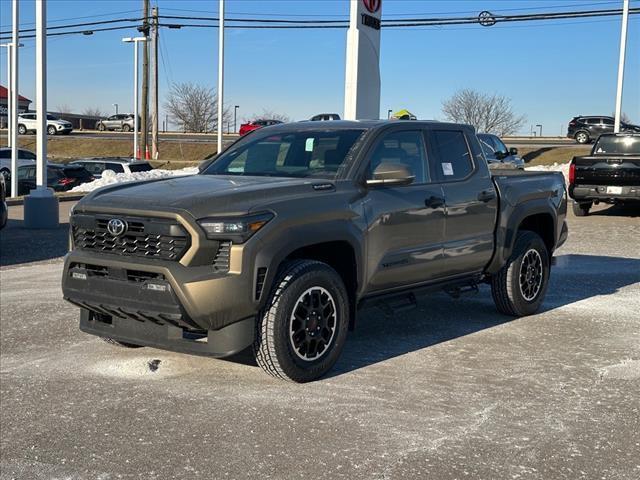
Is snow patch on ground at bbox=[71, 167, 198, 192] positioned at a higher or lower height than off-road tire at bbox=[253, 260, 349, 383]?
higher

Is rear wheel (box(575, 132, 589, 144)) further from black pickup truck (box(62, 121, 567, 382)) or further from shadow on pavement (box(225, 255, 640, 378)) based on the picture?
black pickup truck (box(62, 121, 567, 382))

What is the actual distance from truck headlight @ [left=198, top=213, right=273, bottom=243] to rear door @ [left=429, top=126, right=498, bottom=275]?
2.15m

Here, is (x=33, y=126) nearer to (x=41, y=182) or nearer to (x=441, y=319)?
(x=41, y=182)

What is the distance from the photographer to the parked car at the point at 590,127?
46.0m

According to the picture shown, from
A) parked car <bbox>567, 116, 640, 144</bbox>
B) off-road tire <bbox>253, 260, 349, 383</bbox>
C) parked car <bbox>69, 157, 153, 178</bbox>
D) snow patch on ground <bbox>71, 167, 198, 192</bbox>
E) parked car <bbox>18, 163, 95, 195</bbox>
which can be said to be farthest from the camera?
parked car <bbox>567, 116, 640, 144</bbox>

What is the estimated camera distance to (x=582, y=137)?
46.9 m

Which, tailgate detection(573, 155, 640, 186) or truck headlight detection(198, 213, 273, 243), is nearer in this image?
truck headlight detection(198, 213, 273, 243)

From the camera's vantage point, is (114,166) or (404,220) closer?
(404,220)

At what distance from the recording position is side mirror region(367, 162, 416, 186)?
19.0ft

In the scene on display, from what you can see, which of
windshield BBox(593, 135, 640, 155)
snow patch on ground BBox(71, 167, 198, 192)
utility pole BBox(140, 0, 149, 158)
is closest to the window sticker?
windshield BBox(593, 135, 640, 155)

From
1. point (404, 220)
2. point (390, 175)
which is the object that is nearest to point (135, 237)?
point (390, 175)

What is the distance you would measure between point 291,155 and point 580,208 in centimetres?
1336

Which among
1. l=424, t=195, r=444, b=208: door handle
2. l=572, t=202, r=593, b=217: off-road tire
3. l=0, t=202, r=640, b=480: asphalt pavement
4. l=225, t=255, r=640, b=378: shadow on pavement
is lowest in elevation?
l=0, t=202, r=640, b=480: asphalt pavement

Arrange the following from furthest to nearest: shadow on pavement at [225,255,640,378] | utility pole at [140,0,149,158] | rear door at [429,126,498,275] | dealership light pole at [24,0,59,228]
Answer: utility pole at [140,0,149,158], dealership light pole at [24,0,59,228], rear door at [429,126,498,275], shadow on pavement at [225,255,640,378]
